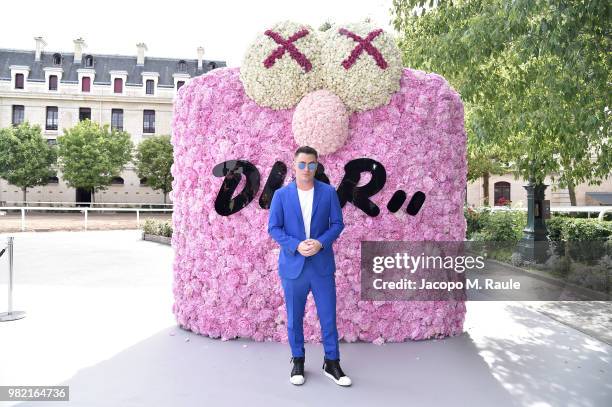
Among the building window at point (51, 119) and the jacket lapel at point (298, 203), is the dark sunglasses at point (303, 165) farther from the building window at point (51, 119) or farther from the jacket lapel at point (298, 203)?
the building window at point (51, 119)

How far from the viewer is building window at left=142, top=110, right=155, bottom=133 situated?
42375mm

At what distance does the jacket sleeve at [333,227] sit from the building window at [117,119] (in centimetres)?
4240

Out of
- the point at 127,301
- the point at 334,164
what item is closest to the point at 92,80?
the point at 127,301

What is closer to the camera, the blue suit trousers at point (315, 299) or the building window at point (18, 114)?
the blue suit trousers at point (315, 299)

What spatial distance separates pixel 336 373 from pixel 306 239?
47.2 inches

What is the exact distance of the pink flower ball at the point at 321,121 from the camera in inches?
187

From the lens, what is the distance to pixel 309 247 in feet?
12.1

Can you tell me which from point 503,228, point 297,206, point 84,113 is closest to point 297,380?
point 297,206

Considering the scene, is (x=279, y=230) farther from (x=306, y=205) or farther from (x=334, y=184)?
(x=334, y=184)

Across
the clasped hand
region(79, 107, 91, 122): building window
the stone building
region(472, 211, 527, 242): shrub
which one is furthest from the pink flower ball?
region(79, 107, 91, 122): building window

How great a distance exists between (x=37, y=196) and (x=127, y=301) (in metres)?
38.4

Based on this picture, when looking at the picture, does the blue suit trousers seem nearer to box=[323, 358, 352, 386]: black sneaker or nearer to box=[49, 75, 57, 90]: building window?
box=[323, 358, 352, 386]: black sneaker

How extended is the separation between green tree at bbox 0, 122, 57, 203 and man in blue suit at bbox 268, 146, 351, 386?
3906 centimetres

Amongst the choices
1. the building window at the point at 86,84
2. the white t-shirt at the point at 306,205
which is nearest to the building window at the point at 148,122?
the building window at the point at 86,84
